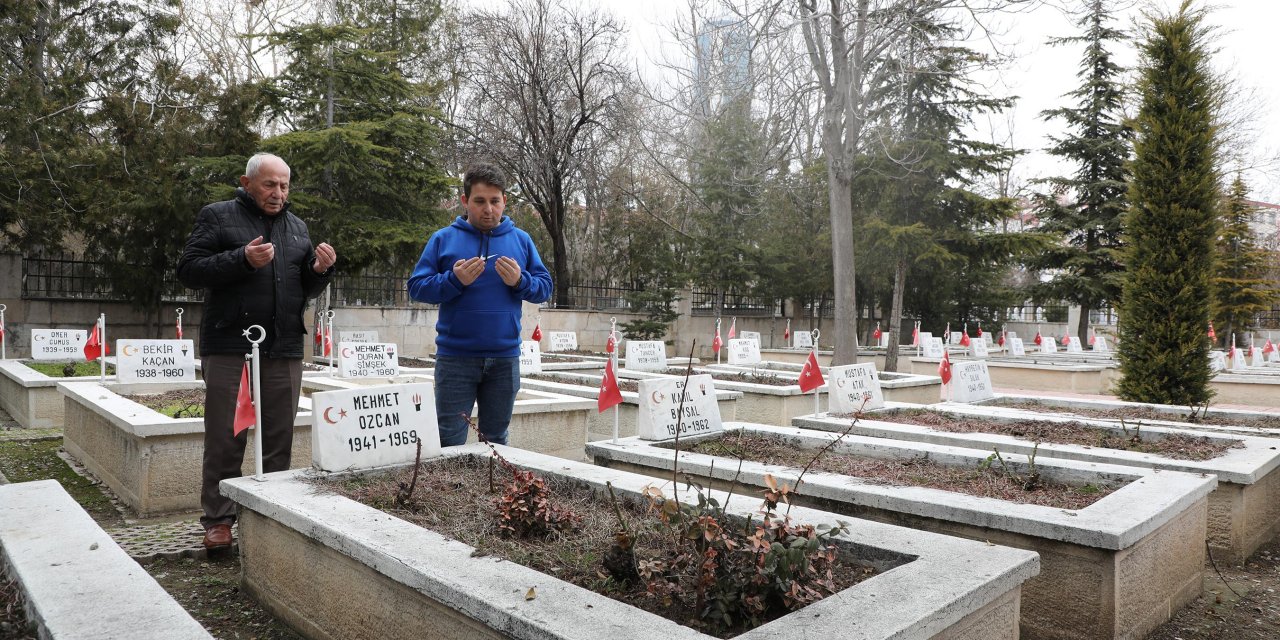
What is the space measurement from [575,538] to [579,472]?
0.97 metres

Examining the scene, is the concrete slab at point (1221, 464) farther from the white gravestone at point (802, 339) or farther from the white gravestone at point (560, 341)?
the white gravestone at point (802, 339)

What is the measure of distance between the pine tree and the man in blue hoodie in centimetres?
935

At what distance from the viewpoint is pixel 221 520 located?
468cm

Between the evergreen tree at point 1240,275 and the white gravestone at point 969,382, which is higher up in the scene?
the evergreen tree at point 1240,275

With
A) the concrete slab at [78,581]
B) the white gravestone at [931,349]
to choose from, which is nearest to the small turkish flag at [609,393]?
the concrete slab at [78,581]

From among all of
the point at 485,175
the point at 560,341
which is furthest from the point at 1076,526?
the point at 560,341

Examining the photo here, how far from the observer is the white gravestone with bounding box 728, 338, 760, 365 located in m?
14.6

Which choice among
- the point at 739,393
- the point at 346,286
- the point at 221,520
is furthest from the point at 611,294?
the point at 221,520

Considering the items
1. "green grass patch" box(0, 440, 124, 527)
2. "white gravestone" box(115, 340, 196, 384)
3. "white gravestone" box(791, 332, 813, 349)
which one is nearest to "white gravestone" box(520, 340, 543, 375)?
"white gravestone" box(115, 340, 196, 384)

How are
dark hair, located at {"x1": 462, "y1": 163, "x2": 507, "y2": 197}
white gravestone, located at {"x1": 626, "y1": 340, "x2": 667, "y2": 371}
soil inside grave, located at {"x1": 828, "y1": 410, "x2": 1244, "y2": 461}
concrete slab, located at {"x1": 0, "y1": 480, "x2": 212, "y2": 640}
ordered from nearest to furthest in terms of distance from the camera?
1. concrete slab, located at {"x1": 0, "y1": 480, "x2": 212, "y2": 640}
2. dark hair, located at {"x1": 462, "y1": 163, "x2": 507, "y2": 197}
3. soil inside grave, located at {"x1": 828, "y1": 410, "x2": 1244, "y2": 461}
4. white gravestone, located at {"x1": 626, "y1": 340, "x2": 667, "y2": 371}

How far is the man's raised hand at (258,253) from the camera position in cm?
424

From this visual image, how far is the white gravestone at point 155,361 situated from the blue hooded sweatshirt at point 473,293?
510 cm

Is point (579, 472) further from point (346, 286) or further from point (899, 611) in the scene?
point (346, 286)

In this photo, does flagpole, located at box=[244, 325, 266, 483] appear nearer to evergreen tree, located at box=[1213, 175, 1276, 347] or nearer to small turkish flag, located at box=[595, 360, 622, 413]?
small turkish flag, located at box=[595, 360, 622, 413]
